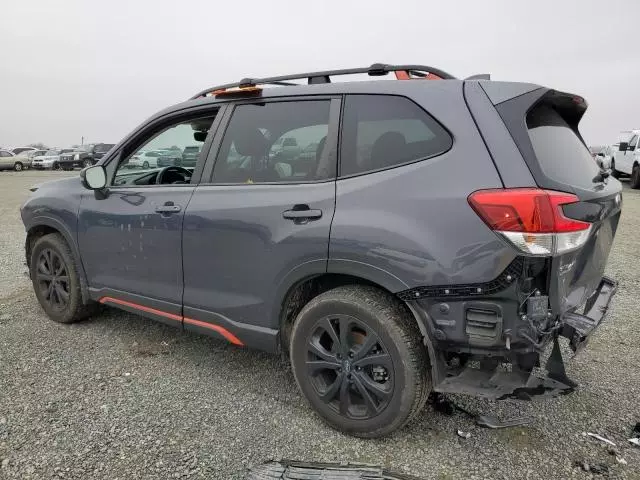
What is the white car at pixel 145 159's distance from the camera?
372 cm

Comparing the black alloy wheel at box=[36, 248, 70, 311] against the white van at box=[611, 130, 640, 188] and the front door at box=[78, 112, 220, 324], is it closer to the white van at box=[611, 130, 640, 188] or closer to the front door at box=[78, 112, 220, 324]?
the front door at box=[78, 112, 220, 324]

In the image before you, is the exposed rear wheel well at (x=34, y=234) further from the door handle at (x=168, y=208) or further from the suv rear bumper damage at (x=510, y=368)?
the suv rear bumper damage at (x=510, y=368)

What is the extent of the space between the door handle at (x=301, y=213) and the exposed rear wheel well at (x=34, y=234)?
102 inches

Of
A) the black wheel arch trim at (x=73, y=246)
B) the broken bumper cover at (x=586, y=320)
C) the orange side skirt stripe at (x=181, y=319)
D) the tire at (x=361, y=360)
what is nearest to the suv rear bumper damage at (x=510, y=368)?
the broken bumper cover at (x=586, y=320)

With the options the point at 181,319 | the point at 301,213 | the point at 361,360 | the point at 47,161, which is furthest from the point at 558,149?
the point at 47,161

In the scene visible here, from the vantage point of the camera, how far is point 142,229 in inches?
130

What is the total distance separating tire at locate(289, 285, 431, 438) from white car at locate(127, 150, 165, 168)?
1893mm

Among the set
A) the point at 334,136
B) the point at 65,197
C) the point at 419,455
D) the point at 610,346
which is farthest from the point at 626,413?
the point at 65,197

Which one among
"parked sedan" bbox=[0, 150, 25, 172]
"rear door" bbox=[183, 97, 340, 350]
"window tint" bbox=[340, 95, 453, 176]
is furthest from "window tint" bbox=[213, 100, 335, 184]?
"parked sedan" bbox=[0, 150, 25, 172]

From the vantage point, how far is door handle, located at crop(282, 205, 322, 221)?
2.53m

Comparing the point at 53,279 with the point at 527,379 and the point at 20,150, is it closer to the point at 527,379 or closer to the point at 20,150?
the point at 527,379

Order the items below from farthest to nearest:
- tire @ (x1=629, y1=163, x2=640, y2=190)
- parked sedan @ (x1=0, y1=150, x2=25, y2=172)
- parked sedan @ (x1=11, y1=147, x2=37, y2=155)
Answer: parked sedan @ (x1=11, y1=147, x2=37, y2=155), parked sedan @ (x1=0, y1=150, x2=25, y2=172), tire @ (x1=629, y1=163, x2=640, y2=190)

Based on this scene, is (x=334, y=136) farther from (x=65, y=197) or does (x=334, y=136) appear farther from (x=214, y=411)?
(x=65, y=197)

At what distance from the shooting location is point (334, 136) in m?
2.63
